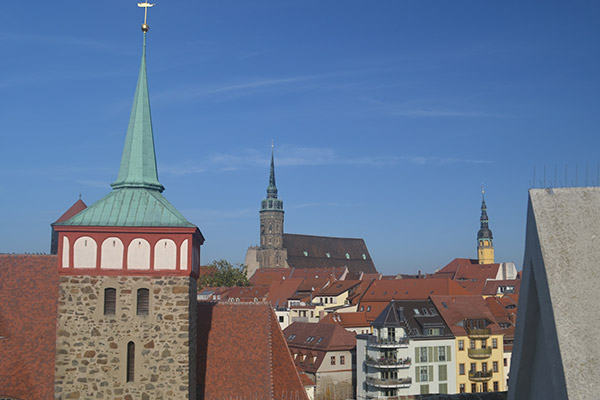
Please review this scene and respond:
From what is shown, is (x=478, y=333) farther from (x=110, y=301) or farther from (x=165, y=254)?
(x=110, y=301)

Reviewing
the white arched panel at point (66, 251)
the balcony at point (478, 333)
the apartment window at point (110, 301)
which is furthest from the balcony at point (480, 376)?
the white arched panel at point (66, 251)

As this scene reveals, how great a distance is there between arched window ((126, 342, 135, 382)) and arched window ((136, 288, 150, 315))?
0.85 m

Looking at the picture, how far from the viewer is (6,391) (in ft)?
54.1

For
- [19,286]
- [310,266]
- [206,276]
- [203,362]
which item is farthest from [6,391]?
[310,266]

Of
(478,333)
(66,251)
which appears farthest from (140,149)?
(478,333)

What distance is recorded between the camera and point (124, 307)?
16.0m

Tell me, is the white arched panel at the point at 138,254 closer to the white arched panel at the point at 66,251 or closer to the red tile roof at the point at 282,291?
the white arched panel at the point at 66,251

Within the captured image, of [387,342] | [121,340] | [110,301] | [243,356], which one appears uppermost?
[110,301]

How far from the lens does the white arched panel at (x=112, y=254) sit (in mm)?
16120

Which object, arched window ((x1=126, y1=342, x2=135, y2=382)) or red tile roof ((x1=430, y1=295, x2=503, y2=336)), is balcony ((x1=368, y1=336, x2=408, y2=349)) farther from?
arched window ((x1=126, y1=342, x2=135, y2=382))

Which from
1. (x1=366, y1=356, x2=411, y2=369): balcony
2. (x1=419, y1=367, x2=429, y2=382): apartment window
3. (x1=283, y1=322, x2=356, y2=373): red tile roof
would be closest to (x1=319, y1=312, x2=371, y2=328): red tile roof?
(x1=283, y1=322, x2=356, y2=373): red tile roof

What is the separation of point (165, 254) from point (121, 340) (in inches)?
95.2

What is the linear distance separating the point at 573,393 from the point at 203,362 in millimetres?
15038

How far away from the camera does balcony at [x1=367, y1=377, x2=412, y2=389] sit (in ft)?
164
